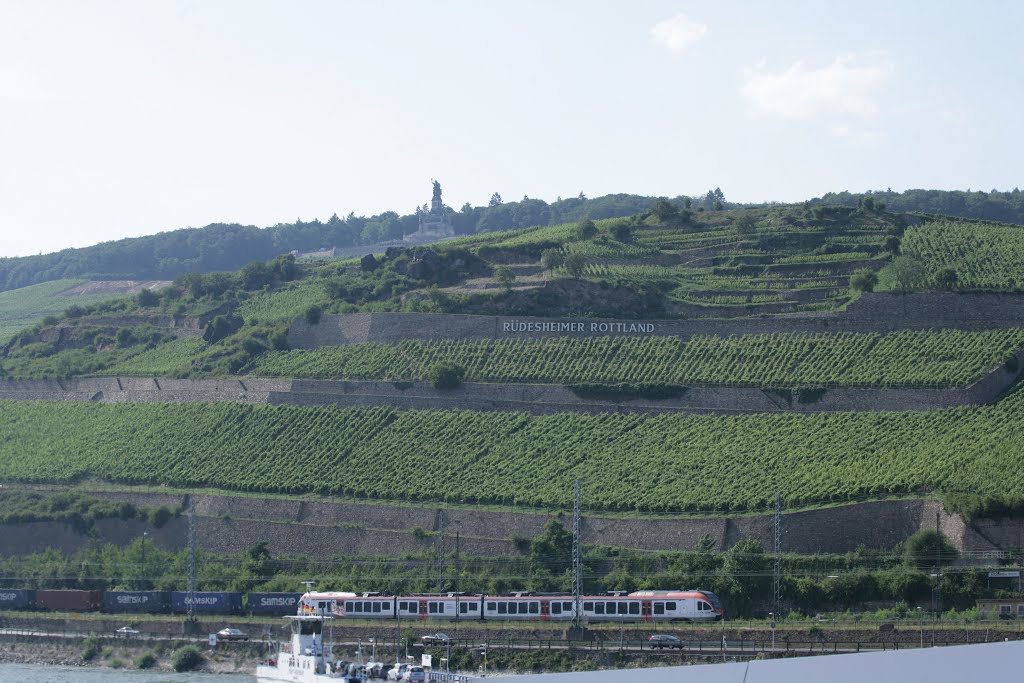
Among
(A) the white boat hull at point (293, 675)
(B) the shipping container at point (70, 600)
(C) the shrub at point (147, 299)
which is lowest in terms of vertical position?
(B) the shipping container at point (70, 600)

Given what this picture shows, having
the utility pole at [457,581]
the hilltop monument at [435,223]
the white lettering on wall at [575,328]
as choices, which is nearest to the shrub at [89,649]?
the utility pole at [457,581]

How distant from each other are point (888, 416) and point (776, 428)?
487 centimetres

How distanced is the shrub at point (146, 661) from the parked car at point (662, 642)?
19331mm

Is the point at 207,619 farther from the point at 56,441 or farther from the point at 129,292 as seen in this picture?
the point at 129,292

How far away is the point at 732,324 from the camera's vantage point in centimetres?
7950

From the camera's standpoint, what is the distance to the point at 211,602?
2525 inches

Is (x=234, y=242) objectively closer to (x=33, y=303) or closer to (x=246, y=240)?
(x=246, y=240)

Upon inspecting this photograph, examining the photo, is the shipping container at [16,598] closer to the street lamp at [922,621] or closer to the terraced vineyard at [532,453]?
the terraced vineyard at [532,453]

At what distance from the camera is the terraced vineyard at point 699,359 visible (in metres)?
72.6

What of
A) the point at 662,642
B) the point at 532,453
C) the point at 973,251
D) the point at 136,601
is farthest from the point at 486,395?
the point at 973,251

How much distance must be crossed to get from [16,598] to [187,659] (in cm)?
1411

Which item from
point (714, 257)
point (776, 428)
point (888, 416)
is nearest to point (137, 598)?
point (776, 428)

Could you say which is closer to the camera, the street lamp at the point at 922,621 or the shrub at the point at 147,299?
the street lamp at the point at 922,621

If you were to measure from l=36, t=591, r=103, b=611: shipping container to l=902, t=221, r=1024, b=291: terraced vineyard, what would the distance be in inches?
1736
